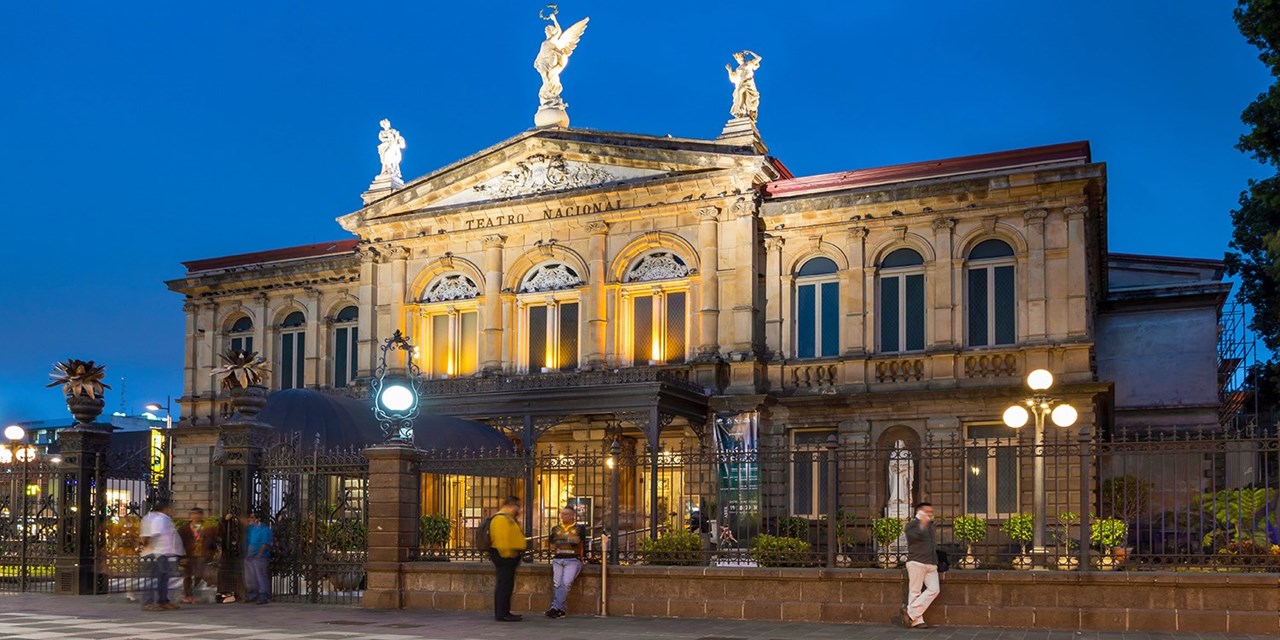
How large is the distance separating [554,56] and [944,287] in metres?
12.8

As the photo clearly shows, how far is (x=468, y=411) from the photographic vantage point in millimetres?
34219

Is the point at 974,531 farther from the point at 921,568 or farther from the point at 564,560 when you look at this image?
the point at 564,560

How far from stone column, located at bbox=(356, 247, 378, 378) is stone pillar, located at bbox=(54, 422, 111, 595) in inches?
540

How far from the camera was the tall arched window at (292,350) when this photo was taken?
41.9 metres

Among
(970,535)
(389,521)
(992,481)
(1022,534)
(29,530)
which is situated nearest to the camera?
(1022,534)

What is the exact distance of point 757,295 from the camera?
34.0 metres

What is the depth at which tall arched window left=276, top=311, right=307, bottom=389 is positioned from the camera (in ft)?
137

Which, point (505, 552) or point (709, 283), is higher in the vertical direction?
point (709, 283)

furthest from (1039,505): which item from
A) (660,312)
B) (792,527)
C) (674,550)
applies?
(660,312)

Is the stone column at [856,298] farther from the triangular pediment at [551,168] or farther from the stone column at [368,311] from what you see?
the stone column at [368,311]

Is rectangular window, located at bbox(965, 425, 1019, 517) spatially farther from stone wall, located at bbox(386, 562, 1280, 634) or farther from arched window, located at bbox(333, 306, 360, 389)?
arched window, located at bbox(333, 306, 360, 389)

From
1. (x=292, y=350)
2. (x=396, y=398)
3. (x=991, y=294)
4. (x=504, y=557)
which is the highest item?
(x=991, y=294)

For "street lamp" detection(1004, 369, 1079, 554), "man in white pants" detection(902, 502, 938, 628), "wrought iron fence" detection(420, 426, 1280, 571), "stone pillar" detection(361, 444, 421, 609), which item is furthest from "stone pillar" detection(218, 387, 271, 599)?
"street lamp" detection(1004, 369, 1079, 554)

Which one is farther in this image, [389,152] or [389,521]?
[389,152]
